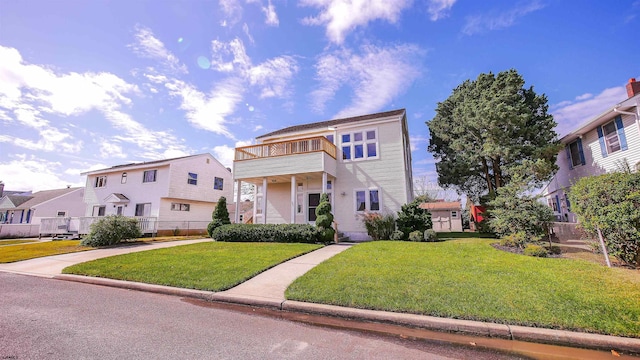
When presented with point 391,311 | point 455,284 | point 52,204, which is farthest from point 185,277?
point 52,204

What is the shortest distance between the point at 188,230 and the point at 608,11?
2867 cm

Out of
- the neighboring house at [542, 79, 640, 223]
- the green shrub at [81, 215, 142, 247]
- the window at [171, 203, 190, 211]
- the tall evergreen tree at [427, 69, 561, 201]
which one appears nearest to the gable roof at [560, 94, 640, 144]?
the neighboring house at [542, 79, 640, 223]

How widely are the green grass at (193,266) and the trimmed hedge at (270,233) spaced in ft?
5.68

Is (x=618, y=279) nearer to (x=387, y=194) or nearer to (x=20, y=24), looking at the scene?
(x=387, y=194)

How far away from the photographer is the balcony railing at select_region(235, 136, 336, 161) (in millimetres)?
15047

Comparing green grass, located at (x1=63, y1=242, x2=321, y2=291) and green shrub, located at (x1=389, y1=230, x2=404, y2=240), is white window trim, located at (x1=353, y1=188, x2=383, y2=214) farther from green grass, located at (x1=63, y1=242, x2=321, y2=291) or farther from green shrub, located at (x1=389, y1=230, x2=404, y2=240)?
green grass, located at (x1=63, y1=242, x2=321, y2=291)

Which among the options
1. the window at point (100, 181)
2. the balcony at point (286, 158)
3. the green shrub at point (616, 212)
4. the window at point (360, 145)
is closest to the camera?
the green shrub at point (616, 212)

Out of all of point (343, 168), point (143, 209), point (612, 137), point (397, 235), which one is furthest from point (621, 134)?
point (143, 209)

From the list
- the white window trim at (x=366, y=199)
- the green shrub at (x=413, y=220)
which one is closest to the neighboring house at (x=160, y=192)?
the white window trim at (x=366, y=199)

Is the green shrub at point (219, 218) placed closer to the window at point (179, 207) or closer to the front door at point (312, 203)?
the front door at point (312, 203)

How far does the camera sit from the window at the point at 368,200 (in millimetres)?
15070

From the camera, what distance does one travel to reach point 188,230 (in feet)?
77.9

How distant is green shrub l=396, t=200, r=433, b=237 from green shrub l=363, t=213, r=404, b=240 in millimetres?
520

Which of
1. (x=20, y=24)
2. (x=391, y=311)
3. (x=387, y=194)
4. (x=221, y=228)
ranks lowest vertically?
(x=391, y=311)
